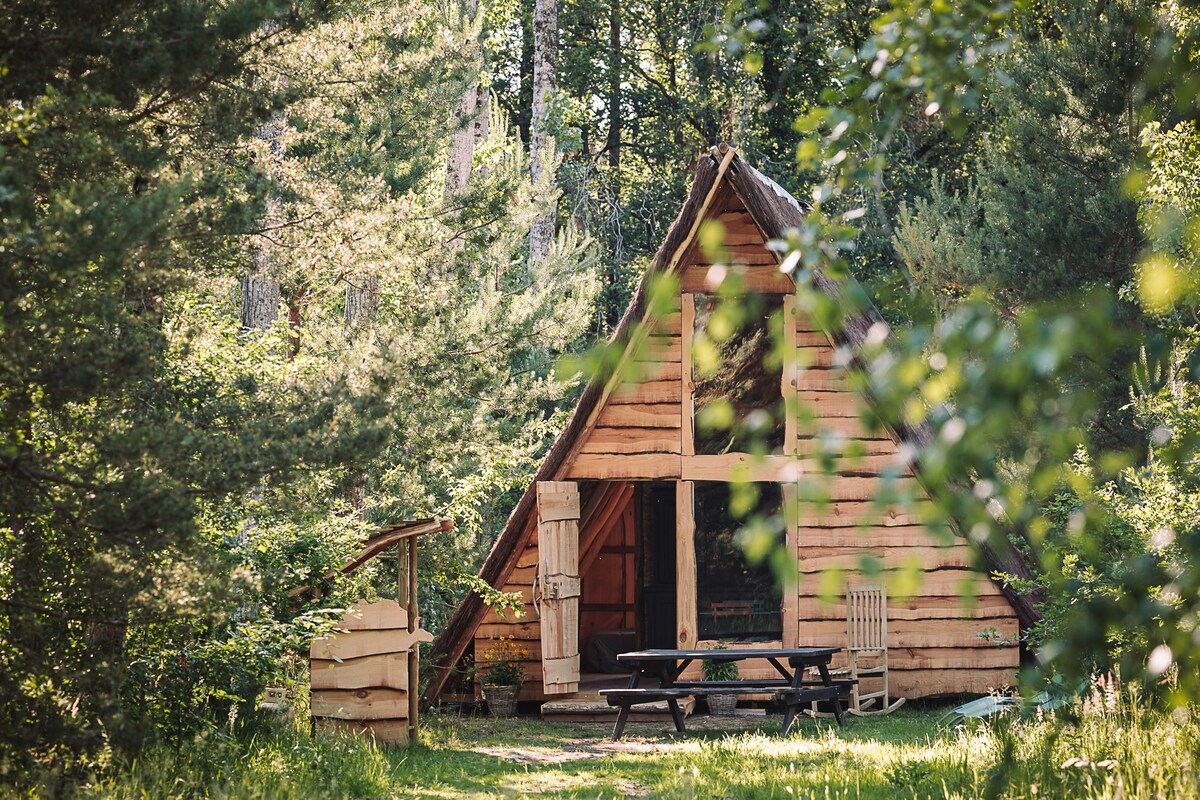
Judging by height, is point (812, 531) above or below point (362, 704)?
above

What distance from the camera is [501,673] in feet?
37.7

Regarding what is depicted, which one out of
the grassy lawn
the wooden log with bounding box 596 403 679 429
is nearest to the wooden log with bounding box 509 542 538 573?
the wooden log with bounding box 596 403 679 429

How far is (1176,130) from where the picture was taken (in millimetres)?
8094

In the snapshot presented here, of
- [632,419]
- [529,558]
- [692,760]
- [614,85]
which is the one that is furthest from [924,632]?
[614,85]

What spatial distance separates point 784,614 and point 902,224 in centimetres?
862

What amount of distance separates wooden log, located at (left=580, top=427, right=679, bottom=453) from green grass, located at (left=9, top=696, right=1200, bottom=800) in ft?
8.94

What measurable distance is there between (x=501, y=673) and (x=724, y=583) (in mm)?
2430

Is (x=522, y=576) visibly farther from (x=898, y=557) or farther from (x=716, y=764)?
(x=716, y=764)

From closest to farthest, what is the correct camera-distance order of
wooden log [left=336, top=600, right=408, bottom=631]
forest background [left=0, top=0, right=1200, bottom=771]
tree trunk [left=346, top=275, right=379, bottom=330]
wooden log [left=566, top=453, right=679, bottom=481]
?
forest background [left=0, top=0, right=1200, bottom=771], wooden log [left=336, top=600, right=408, bottom=631], wooden log [left=566, top=453, right=679, bottom=481], tree trunk [left=346, top=275, right=379, bottom=330]

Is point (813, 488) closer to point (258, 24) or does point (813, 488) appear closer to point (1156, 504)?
point (258, 24)

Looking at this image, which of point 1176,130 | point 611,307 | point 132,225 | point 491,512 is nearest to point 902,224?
point 611,307

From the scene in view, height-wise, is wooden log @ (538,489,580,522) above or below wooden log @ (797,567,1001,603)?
above

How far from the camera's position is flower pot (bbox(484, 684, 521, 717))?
448 inches

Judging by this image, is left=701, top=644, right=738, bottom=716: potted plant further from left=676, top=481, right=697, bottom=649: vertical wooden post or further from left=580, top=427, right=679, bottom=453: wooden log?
left=580, top=427, right=679, bottom=453: wooden log
